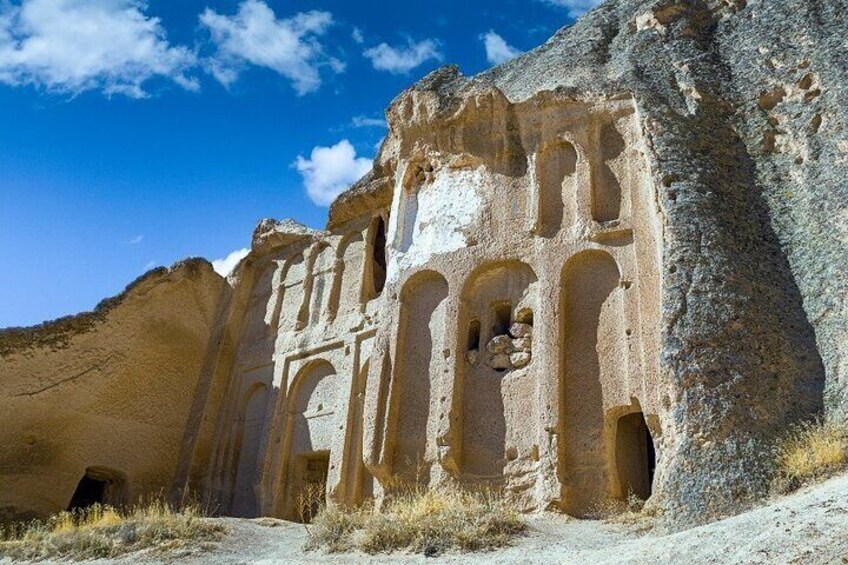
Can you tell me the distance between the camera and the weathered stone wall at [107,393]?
15.6 metres

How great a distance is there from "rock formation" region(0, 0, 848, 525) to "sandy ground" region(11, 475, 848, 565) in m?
0.81

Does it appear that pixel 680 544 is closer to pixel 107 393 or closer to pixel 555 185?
pixel 555 185

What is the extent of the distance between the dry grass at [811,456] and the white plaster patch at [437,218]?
6.76 meters

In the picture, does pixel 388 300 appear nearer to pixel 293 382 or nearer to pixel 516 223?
pixel 516 223

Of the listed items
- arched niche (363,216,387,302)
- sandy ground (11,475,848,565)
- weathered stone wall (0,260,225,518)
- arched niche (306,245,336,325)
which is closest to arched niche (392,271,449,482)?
sandy ground (11,475,848,565)

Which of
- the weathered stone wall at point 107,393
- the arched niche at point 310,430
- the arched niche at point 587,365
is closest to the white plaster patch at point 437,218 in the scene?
the arched niche at point 587,365

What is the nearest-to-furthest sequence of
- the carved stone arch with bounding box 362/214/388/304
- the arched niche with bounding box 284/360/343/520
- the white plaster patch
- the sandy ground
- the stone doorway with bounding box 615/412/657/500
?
1. the sandy ground
2. the stone doorway with bounding box 615/412/657/500
3. the white plaster patch
4. the arched niche with bounding box 284/360/343/520
5. the carved stone arch with bounding box 362/214/388/304

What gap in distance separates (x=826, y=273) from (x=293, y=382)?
1002cm

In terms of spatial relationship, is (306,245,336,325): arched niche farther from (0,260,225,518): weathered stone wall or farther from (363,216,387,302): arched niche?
(0,260,225,518): weathered stone wall

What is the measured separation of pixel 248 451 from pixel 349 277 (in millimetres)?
3942

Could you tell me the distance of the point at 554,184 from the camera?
45.2 feet

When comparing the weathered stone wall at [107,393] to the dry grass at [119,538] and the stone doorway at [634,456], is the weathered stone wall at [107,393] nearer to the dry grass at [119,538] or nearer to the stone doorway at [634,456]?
the dry grass at [119,538]

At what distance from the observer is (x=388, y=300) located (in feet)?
46.9

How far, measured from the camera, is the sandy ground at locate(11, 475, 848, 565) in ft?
19.3
